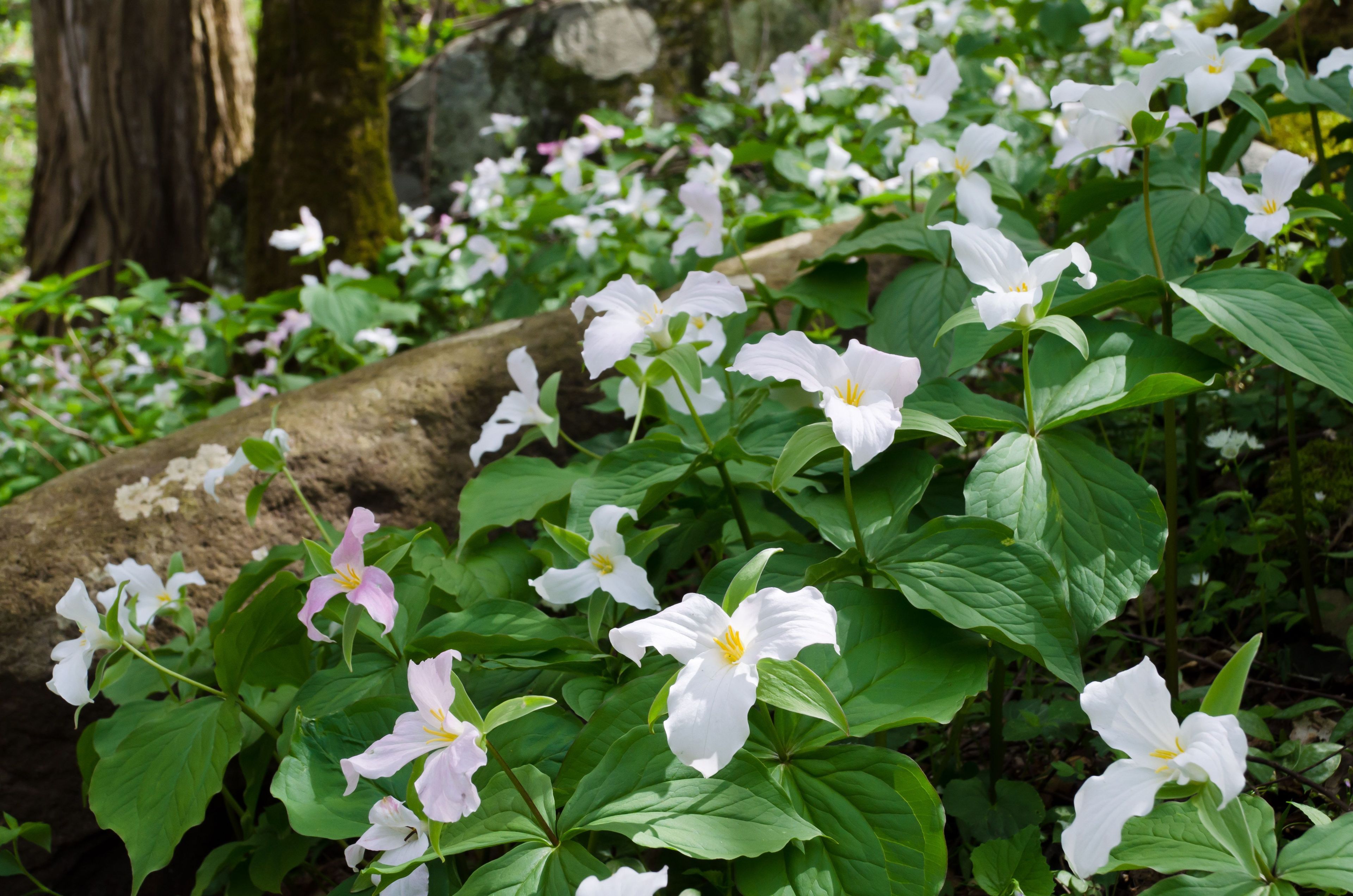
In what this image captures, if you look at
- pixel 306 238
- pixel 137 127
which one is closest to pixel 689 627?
pixel 306 238

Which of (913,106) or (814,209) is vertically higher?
(913,106)

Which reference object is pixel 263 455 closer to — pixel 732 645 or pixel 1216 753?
pixel 732 645

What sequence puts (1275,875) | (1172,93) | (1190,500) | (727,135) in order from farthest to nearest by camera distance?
(727,135) → (1172,93) → (1190,500) → (1275,875)

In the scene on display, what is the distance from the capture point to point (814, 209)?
3.09 meters

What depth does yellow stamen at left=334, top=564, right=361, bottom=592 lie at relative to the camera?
1.21 metres

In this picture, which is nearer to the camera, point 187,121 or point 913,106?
point 913,106

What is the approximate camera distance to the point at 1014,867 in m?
1.15

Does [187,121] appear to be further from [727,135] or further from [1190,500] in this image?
[1190,500]

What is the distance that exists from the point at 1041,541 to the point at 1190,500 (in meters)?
0.99

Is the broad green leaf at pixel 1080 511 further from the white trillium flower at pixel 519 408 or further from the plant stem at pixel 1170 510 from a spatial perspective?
the white trillium flower at pixel 519 408

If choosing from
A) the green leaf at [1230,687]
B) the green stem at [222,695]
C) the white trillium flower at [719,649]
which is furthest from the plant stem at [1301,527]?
the green stem at [222,695]

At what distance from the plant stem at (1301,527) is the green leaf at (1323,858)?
806 mm

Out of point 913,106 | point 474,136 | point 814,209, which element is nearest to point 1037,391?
point 913,106

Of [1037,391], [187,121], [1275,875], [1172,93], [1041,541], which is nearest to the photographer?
[1275,875]
